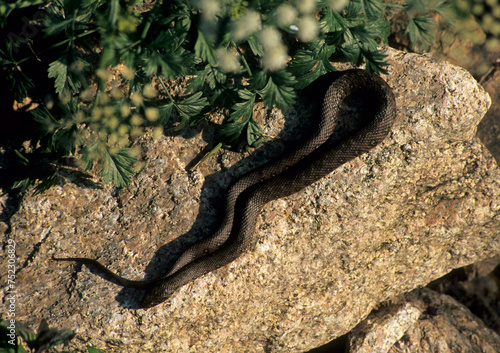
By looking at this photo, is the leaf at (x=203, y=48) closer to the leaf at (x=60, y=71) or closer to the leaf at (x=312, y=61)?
the leaf at (x=312, y=61)

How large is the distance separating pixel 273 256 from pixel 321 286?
2.44 feet

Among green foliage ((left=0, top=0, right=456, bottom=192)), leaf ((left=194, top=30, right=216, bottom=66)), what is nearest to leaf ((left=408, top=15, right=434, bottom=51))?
green foliage ((left=0, top=0, right=456, bottom=192))

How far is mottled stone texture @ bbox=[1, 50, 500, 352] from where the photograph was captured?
4.10 m

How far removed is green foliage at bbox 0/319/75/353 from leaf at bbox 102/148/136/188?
1.74 meters

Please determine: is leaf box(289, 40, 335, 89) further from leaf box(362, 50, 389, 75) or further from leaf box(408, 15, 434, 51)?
leaf box(408, 15, 434, 51)

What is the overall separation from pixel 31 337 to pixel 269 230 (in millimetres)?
2782

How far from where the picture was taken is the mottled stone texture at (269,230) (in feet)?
13.4

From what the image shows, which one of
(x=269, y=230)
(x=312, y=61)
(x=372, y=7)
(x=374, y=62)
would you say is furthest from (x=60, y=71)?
(x=374, y=62)

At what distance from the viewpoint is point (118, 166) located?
3730 millimetres

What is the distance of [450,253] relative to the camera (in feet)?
16.0

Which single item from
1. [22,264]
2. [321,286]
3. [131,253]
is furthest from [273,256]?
[22,264]

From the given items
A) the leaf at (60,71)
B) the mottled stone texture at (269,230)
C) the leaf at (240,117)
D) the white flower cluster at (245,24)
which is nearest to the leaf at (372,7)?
the white flower cluster at (245,24)

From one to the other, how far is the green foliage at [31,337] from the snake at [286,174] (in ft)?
2.51

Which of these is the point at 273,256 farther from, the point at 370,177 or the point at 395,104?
the point at 395,104
